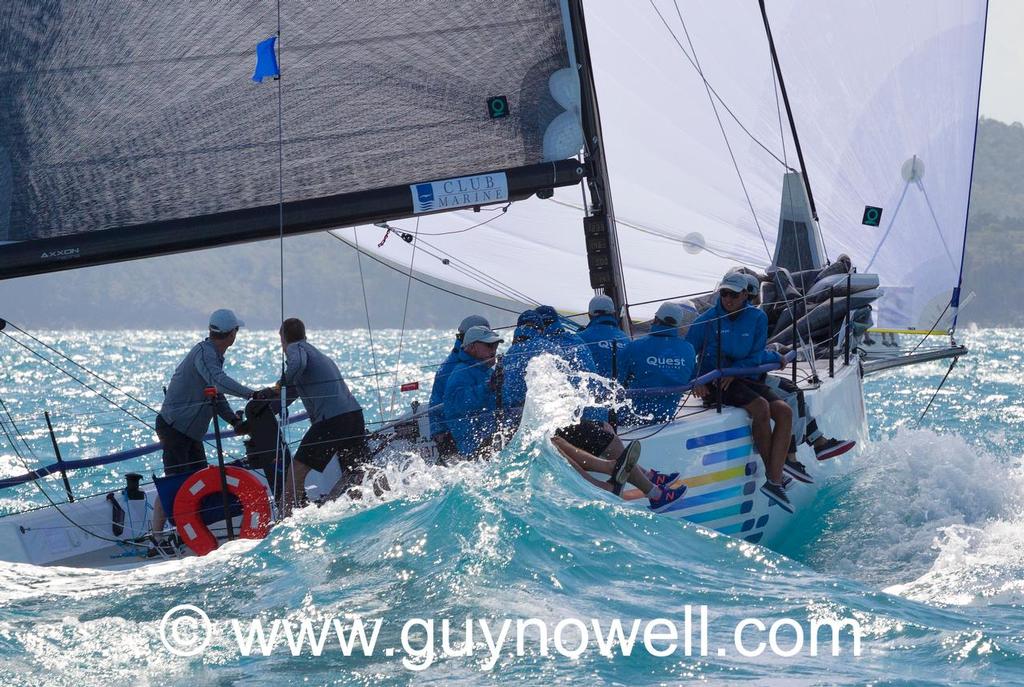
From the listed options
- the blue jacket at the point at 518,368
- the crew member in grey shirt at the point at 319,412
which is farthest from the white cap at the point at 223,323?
the blue jacket at the point at 518,368

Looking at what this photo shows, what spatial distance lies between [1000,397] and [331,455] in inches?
608

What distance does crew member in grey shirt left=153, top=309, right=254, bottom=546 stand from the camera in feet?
19.0

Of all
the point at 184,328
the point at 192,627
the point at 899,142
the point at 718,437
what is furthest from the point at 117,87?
the point at 184,328

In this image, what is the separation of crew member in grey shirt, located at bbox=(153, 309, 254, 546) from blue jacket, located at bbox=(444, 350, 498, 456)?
102cm

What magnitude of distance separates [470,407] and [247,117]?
5.93ft

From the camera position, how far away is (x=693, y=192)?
30.7 feet

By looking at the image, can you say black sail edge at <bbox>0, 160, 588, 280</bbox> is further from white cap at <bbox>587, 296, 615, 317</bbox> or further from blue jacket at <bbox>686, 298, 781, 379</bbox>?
blue jacket at <bbox>686, 298, 781, 379</bbox>

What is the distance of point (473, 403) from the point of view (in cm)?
560

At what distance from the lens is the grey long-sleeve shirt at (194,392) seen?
5797 millimetres

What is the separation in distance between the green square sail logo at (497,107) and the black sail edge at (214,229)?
1.06ft

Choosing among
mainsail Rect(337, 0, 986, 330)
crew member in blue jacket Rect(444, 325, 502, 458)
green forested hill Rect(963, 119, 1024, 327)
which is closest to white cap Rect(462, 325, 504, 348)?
crew member in blue jacket Rect(444, 325, 502, 458)

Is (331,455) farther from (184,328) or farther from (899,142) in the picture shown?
(184,328)

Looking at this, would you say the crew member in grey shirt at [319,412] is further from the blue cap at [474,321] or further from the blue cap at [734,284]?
the blue cap at [734,284]

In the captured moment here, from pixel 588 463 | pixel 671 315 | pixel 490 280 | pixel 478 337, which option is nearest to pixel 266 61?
pixel 478 337
